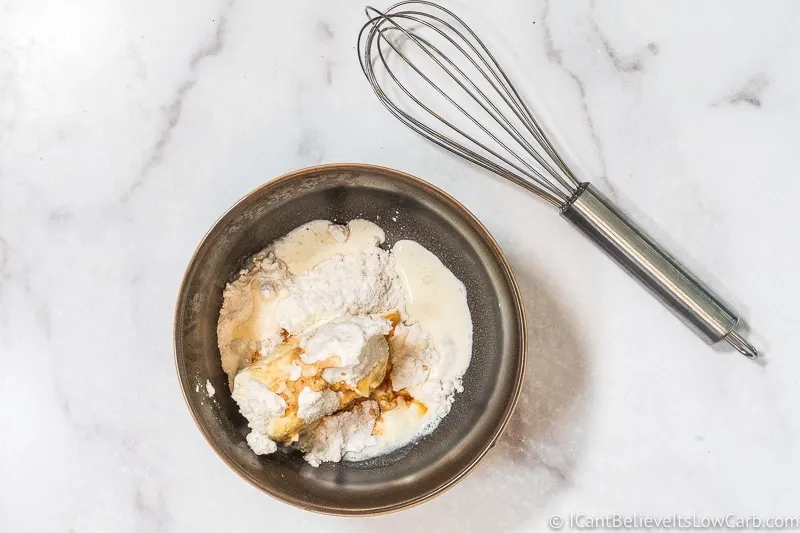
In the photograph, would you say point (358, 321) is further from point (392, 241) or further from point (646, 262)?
point (646, 262)

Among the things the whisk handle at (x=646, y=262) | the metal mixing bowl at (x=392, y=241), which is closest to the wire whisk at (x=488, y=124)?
the whisk handle at (x=646, y=262)

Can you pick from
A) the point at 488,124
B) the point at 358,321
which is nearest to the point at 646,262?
the point at 488,124

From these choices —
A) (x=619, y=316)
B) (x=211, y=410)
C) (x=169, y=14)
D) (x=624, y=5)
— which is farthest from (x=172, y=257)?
(x=624, y=5)

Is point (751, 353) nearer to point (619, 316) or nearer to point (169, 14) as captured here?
point (619, 316)

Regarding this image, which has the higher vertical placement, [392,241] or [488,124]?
[488,124]

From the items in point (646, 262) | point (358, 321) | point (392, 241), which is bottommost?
point (358, 321)
